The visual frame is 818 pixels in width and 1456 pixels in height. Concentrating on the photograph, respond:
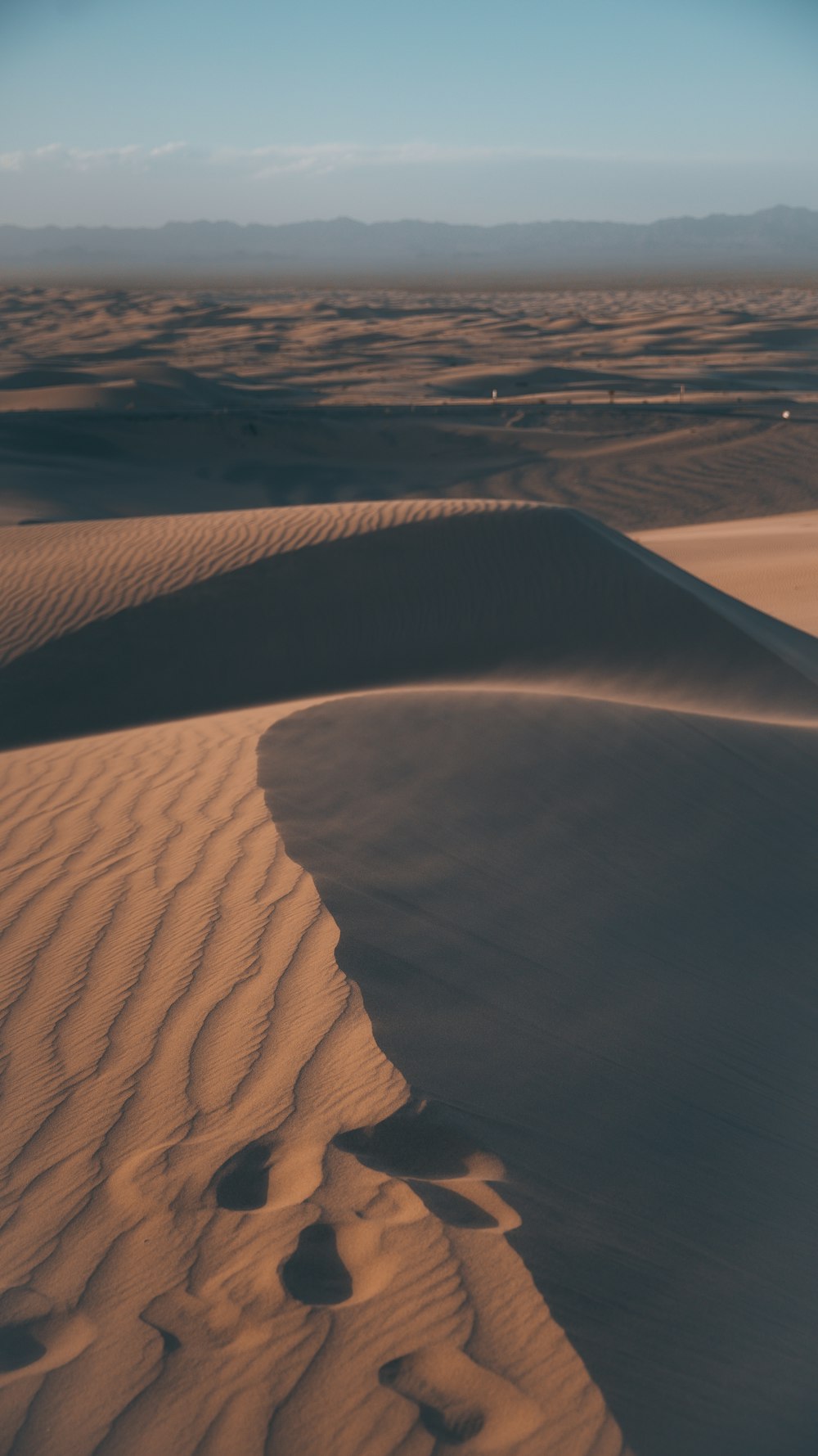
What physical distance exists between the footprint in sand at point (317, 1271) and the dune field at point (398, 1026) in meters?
0.01

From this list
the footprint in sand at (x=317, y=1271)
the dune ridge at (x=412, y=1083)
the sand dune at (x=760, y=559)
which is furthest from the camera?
the sand dune at (x=760, y=559)

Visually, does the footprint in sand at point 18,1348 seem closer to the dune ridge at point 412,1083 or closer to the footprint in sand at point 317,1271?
the dune ridge at point 412,1083

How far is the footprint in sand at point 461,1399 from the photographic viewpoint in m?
2.30

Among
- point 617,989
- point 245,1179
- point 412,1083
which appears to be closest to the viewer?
point 245,1179

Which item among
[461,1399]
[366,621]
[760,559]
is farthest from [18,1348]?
[760,559]

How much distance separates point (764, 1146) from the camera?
3654mm

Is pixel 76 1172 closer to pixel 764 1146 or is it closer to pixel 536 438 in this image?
pixel 764 1146

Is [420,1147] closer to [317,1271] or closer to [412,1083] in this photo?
[412,1083]

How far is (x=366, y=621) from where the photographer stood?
459 inches

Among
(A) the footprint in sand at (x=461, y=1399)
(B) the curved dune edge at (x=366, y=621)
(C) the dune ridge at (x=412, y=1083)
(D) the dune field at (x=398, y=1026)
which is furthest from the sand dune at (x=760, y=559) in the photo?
(A) the footprint in sand at (x=461, y=1399)

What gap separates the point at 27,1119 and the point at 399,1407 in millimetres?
1413

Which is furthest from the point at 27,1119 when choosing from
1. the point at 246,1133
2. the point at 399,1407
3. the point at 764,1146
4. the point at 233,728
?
the point at 233,728

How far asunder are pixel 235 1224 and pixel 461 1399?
695mm

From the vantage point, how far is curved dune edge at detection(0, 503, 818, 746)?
10688 mm
